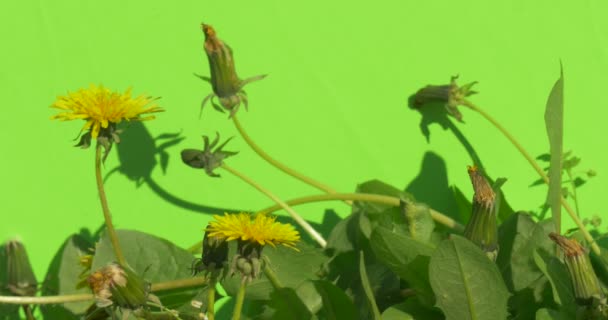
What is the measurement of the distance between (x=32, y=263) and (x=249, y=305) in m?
0.17

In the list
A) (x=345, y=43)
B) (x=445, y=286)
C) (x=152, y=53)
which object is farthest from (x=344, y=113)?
(x=445, y=286)

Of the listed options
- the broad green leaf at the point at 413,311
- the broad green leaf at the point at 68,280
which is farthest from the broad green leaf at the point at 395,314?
the broad green leaf at the point at 68,280

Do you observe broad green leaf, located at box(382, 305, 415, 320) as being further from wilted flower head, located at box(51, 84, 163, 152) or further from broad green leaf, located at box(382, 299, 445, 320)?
wilted flower head, located at box(51, 84, 163, 152)

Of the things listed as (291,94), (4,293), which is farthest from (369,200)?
(4,293)

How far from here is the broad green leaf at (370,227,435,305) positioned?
0.62 metres

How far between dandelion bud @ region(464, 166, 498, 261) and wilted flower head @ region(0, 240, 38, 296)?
1.02 feet

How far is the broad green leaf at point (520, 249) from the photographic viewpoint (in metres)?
0.65

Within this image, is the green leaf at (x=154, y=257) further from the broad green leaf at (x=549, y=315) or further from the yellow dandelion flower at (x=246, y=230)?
the broad green leaf at (x=549, y=315)

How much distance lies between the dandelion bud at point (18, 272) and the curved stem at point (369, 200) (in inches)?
6.9

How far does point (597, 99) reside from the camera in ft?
Result: 2.96

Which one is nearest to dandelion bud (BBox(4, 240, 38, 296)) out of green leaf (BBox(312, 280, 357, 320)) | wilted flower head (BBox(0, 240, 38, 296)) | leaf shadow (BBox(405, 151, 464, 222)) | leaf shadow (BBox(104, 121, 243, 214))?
wilted flower head (BBox(0, 240, 38, 296))

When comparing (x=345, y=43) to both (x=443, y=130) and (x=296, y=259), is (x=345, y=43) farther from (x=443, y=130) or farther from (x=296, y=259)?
(x=296, y=259)

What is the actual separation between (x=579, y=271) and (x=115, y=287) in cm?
27

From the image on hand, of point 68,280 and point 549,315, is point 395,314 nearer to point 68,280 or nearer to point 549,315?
point 549,315
